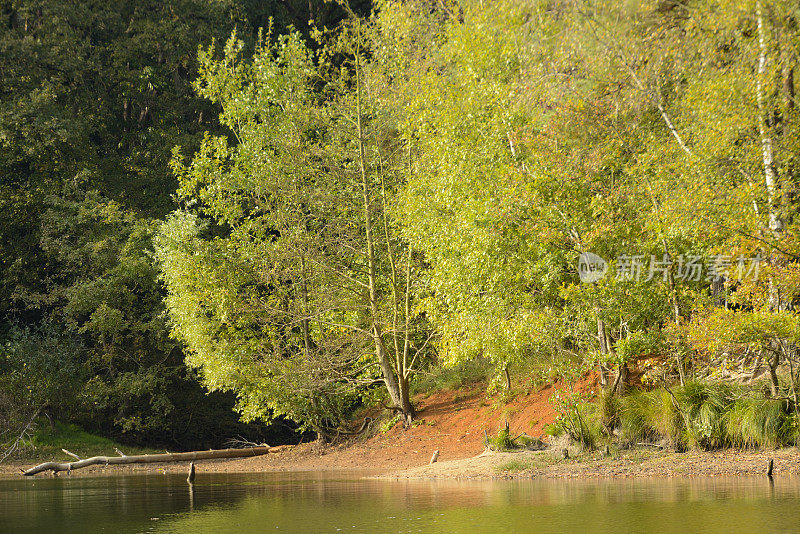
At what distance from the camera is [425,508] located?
466 inches

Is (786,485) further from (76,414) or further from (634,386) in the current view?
(76,414)

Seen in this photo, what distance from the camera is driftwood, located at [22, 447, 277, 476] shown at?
24125 millimetres

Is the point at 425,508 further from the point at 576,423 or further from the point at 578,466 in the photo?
the point at 576,423

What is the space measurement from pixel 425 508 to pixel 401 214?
1345cm

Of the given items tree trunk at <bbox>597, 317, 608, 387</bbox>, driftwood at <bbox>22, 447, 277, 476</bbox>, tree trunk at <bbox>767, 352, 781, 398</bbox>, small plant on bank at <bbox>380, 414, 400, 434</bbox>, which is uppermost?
tree trunk at <bbox>597, 317, 608, 387</bbox>

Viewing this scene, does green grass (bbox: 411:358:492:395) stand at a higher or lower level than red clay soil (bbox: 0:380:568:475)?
higher

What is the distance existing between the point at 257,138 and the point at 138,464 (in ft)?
38.8

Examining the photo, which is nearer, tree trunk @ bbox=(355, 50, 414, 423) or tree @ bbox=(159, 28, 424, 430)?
tree trunk @ bbox=(355, 50, 414, 423)

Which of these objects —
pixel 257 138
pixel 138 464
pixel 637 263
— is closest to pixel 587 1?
pixel 637 263

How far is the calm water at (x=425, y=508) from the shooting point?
952cm

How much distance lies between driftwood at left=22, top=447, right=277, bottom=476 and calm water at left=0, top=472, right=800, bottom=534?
22.4ft

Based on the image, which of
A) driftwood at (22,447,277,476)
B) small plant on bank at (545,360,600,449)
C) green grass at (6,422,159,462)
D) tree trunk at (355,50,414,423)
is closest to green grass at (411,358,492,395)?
tree trunk at (355,50,414,423)

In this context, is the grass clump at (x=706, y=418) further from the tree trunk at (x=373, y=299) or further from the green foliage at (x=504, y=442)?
the tree trunk at (x=373, y=299)

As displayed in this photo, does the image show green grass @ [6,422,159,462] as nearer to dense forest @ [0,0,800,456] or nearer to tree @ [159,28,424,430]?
dense forest @ [0,0,800,456]
